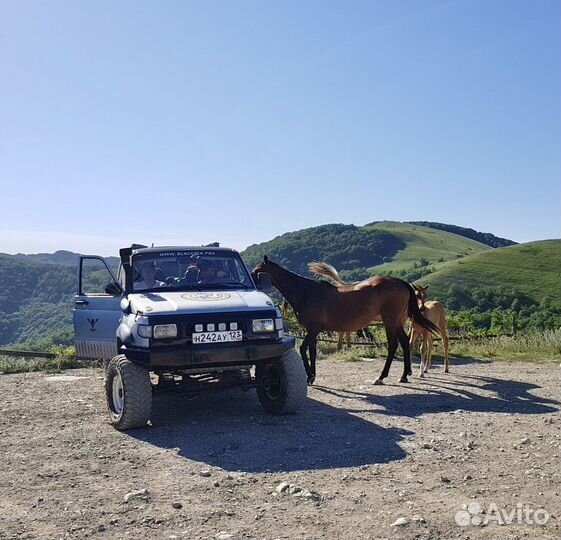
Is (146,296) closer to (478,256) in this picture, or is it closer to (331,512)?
(331,512)

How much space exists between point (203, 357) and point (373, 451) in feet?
7.27

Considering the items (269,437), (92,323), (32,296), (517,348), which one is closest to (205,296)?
(269,437)

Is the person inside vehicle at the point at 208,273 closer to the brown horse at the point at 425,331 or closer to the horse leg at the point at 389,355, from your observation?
the horse leg at the point at 389,355

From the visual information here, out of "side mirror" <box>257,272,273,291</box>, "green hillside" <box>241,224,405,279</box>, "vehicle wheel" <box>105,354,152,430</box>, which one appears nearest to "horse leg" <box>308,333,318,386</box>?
"side mirror" <box>257,272,273,291</box>

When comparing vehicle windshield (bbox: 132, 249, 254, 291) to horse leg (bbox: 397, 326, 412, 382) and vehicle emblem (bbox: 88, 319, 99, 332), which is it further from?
horse leg (bbox: 397, 326, 412, 382)

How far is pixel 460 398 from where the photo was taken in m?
9.32

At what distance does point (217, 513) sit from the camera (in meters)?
4.62

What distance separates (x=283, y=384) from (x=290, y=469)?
7.31 feet

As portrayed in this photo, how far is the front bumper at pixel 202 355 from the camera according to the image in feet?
23.4

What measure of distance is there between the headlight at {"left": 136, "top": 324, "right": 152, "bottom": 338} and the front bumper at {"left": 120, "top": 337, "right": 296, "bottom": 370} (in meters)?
0.17

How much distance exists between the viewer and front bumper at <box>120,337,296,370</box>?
7.14 m

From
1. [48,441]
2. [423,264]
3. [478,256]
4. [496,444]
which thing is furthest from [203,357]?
[423,264]

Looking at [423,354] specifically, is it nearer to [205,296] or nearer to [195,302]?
[205,296]

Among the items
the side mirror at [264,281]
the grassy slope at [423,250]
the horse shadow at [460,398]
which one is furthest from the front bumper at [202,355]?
the grassy slope at [423,250]
